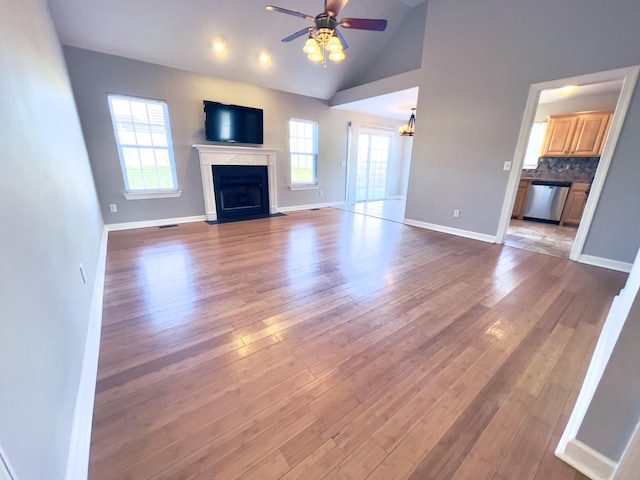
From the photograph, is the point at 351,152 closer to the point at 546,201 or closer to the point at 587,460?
the point at 546,201

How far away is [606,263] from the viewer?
3135 mm

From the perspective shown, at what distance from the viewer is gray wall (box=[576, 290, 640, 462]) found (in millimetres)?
861

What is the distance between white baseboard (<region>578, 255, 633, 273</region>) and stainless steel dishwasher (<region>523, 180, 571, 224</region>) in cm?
284

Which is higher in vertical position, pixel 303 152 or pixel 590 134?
pixel 590 134

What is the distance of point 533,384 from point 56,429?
223 cm

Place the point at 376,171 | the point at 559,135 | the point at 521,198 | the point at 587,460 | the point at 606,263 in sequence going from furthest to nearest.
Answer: the point at 376,171 < the point at 521,198 < the point at 559,135 < the point at 606,263 < the point at 587,460

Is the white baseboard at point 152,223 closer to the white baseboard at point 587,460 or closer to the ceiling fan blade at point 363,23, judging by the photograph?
the ceiling fan blade at point 363,23

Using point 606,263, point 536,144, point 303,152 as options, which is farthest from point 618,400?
point 536,144

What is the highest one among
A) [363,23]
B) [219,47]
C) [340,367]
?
[219,47]

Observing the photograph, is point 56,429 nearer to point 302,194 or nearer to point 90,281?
point 90,281

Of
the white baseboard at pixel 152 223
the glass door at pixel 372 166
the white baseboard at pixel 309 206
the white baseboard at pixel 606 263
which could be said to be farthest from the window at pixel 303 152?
the white baseboard at pixel 606 263

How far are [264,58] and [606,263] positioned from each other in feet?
19.5

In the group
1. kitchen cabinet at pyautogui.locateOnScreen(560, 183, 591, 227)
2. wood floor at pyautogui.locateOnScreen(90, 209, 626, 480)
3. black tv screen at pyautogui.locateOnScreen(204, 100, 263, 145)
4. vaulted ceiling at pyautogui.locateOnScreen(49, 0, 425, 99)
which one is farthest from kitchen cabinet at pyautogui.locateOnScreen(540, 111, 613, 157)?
black tv screen at pyautogui.locateOnScreen(204, 100, 263, 145)

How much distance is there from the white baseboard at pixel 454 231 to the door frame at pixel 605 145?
0.50ft
